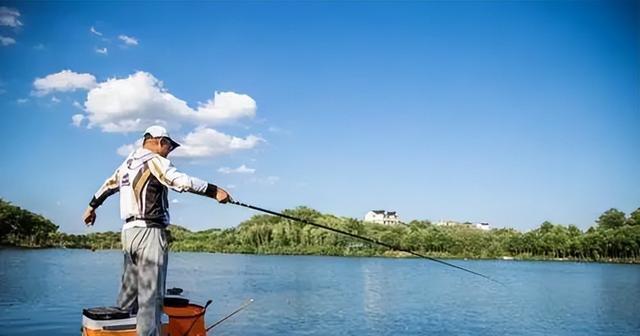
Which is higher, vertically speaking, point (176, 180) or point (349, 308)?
point (176, 180)

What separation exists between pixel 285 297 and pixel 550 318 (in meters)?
8.66

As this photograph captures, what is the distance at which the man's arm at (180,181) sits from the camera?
3.73m

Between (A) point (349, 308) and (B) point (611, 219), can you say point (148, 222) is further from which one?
(B) point (611, 219)

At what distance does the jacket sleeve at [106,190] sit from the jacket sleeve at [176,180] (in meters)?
0.49

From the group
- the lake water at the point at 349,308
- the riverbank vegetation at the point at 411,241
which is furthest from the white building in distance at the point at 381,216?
the lake water at the point at 349,308

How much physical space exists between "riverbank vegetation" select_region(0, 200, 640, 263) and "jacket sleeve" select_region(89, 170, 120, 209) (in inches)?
2805

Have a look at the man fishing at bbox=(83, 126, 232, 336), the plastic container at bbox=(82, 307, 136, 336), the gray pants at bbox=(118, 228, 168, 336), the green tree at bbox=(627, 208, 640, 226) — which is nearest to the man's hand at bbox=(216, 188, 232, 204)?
the man fishing at bbox=(83, 126, 232, 336)

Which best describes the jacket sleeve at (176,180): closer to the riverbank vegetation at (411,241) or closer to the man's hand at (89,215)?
the man's hand at (89,215)

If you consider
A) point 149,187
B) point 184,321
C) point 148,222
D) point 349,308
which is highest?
point 149,187

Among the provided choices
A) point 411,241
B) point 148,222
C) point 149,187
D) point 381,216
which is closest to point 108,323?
point 148,222

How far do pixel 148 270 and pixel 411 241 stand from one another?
76833 mm

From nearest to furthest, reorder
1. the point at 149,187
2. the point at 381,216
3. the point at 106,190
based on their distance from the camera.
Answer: the point at 149,187 < the point at 106,190 < the point at 381,216

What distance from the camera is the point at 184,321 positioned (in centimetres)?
451

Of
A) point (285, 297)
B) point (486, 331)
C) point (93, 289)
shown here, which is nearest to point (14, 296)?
point (93, 289)
